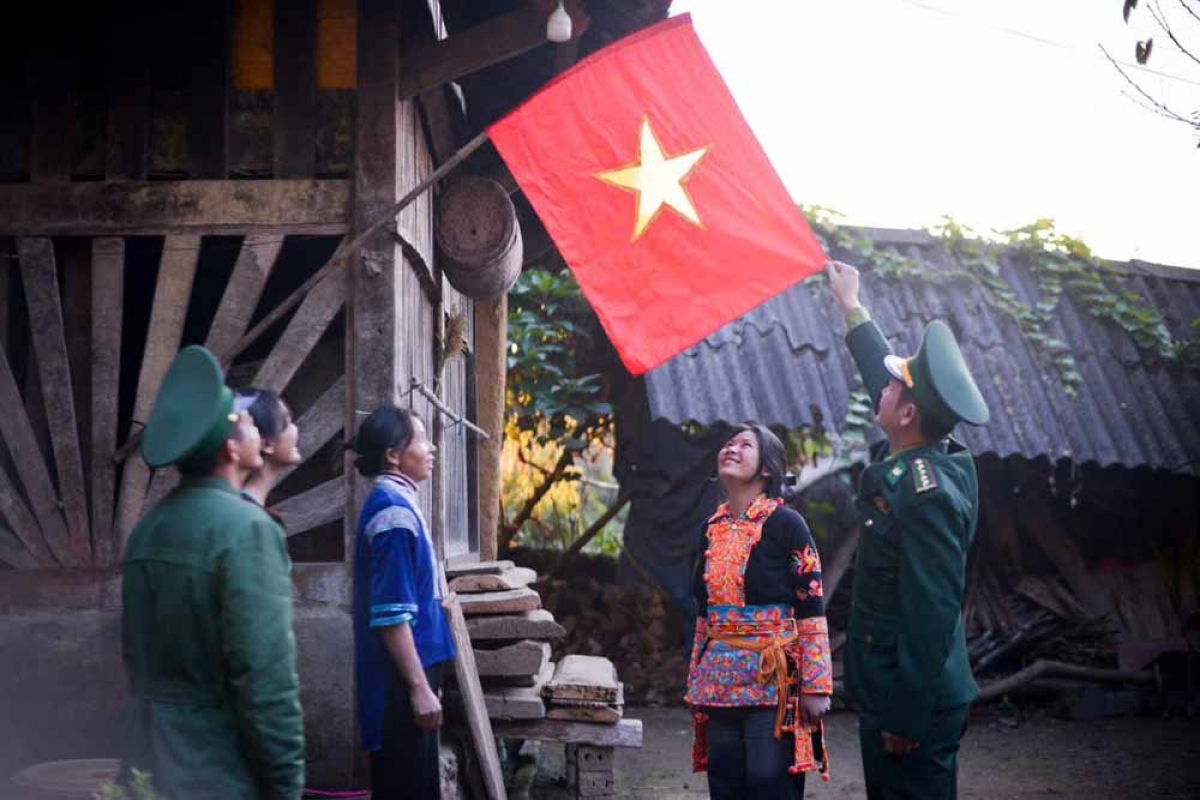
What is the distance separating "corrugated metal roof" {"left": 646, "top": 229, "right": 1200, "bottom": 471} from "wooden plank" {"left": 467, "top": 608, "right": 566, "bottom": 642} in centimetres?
429

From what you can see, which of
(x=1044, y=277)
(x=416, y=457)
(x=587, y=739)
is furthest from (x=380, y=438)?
(x=1044, y=277)

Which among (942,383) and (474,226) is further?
(474,226)

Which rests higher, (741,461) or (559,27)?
(559,27)

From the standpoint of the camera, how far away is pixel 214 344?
5.21 metres

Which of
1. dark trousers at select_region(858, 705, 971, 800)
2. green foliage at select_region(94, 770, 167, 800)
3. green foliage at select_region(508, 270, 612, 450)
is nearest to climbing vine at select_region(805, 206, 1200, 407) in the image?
green foliage at select_region(508, 270, 612, 450)

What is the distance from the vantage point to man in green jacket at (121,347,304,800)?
2791 mm

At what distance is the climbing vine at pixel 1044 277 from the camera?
1146 cm

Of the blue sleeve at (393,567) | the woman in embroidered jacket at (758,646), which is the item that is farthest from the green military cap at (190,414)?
the woman in embroidered jacket at (758,646)

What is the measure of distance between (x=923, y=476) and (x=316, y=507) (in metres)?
2.84

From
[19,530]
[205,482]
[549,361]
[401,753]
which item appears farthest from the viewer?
[549,361]

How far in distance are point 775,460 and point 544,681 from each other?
6.83 feet

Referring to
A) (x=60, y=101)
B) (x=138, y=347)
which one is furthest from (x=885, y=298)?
(x=60, y=101)

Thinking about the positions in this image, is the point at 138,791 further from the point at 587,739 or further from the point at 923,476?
the point at 587,739

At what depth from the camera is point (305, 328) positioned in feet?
17.5
